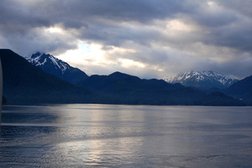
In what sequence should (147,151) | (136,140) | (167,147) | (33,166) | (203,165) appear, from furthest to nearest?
(136,140) < (167,147) < (147,151) < (203,165) < (33,166)

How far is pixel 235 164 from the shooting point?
60.5 metres

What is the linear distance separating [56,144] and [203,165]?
3123 centimetres

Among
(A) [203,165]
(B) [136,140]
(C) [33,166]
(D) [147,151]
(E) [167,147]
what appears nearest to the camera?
(C) [33,166]

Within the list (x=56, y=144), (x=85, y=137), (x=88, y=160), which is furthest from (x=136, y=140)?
(x=88, y=160)

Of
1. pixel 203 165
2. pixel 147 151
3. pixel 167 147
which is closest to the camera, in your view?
pixel 203 165

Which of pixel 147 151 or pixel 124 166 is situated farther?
pixel 147 151

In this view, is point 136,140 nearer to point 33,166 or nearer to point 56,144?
point 56,144

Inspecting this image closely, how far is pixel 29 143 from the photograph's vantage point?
81.2 m

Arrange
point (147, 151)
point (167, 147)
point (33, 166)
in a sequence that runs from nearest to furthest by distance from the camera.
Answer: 1. point (33, 166)
2. point (147, 151)
3. point (167, 147)

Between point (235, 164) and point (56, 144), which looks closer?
point (235, 164)

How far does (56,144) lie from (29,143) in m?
4.81

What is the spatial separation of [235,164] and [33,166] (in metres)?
26.2

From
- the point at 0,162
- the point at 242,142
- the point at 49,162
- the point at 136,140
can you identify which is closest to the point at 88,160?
the point at 49,162

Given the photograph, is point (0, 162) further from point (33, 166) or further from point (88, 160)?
point (88, 160)
